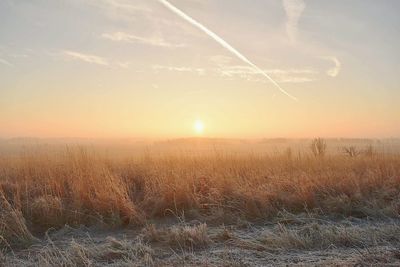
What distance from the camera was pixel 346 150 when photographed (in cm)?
1969

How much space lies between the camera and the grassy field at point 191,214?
5.63m

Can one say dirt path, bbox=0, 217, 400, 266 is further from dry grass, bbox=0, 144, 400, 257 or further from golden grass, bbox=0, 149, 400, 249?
golden grass, bbox=0, 149, 400, 249

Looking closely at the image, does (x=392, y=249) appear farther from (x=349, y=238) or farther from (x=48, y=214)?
(x=48, y=214)

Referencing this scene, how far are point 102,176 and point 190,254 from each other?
14.2 ft

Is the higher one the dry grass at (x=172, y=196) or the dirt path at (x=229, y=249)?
the dry grass at (x=172, y=196)

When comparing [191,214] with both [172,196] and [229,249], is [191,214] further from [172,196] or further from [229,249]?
[229,249]

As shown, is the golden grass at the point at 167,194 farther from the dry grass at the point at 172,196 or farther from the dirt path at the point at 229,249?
the dirt path at the point at 229,249

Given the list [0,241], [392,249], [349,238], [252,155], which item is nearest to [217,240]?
[349,238]

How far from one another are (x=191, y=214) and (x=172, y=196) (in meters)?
0.67

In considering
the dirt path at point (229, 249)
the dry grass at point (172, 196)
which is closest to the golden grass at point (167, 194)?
the dry grass at point (172, 196)

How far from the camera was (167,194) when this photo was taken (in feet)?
28.6

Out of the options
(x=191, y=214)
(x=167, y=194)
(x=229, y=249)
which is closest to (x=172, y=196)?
(x=167, y=194)

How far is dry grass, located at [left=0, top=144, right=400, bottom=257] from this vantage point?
7758 millimetres

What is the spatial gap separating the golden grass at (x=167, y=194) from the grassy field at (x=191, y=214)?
0.02 meters
